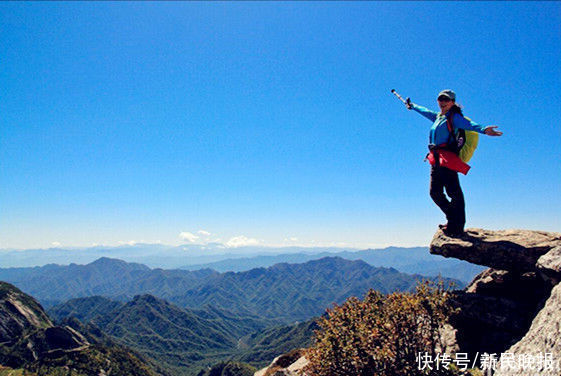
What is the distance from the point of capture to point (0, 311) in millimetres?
162875

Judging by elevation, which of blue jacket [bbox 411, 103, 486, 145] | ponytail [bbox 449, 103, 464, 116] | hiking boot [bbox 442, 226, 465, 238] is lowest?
hiking boot [bbox 442, 226, 465, 238]

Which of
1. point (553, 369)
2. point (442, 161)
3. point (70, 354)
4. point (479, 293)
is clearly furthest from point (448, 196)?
point (70, 354)

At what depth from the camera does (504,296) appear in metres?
15.1

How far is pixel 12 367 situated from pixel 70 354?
20408 millimetres

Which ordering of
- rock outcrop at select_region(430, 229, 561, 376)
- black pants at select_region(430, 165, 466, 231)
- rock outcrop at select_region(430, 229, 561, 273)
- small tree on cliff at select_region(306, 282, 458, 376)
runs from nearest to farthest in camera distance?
1. rock outcrop at select_region(430, 229, 561, 376)
2. small tree on cliff at select_region(306, 282, 458, 376)
3. rock outcrop at select_region(430, 229, 561, 273)
4. black pants at select_region(430, 165, 466, 231)

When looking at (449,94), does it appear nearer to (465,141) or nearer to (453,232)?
(465,141)

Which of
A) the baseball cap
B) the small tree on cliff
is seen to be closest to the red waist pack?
the baseball cap

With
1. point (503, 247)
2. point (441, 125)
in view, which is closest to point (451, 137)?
point (441, 125)

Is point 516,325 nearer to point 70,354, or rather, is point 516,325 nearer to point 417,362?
point 417,362

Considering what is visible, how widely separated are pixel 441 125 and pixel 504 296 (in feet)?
30.4

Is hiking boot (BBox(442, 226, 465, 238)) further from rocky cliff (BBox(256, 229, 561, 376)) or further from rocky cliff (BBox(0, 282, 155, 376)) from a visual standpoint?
rocky cliff (BBox(0, 282, 155, 376))

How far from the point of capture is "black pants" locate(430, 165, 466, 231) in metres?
13.9

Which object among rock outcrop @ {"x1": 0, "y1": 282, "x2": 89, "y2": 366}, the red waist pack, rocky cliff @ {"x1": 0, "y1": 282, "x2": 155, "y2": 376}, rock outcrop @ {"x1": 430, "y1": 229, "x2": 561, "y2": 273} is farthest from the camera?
rock outcrop @ {"x1": 0, "y1": 282, "x2": 89, "y2": 366}

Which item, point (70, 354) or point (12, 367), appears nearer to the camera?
point (12, 367)
